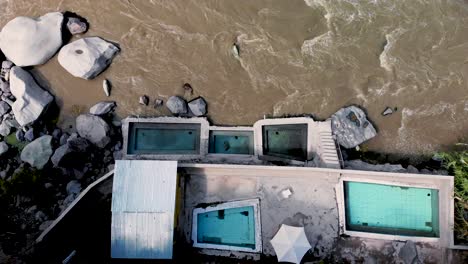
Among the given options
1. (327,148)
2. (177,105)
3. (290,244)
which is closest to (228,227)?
(290,244)

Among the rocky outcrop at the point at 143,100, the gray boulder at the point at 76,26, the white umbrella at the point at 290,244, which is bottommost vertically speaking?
the white umbrella at the point at 290,244

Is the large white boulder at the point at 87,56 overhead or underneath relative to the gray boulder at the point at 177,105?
overhead

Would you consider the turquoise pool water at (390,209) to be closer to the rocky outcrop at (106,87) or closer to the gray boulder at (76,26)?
the rocky outcrop at (106,87)

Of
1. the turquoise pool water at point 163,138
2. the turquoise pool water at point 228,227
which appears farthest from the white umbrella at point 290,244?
the turquoise pool water at point 163,138

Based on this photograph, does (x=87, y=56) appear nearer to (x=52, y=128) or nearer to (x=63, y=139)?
(x=52, y=128)

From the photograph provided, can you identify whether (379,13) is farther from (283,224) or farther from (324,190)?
(283,224)

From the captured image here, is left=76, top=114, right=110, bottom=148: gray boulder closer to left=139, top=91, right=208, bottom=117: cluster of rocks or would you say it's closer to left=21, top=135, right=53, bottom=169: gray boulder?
left=21, top=135, right=53, bottom=169: gray boulder

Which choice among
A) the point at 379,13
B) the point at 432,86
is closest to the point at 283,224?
the point at 432,86
